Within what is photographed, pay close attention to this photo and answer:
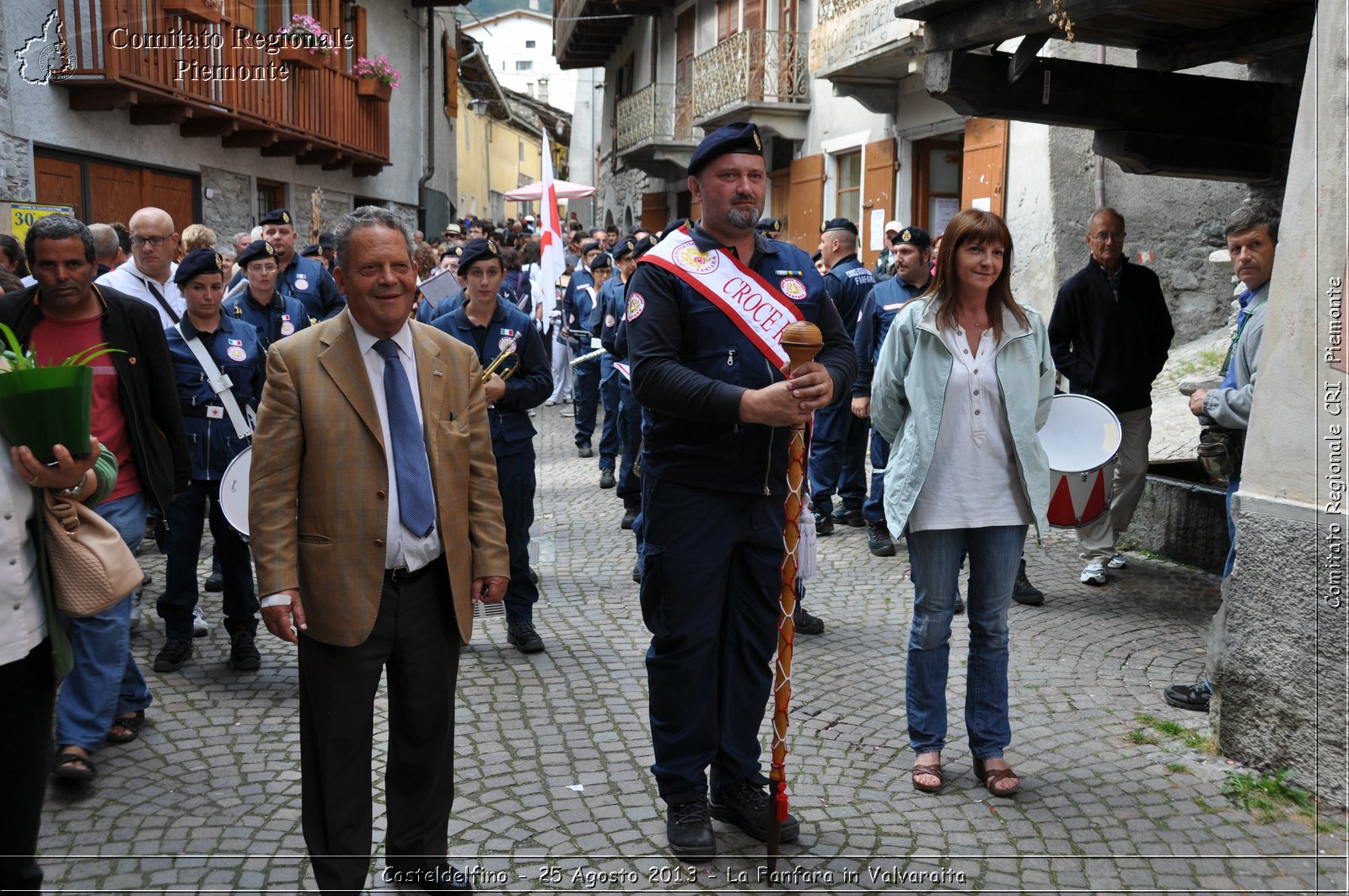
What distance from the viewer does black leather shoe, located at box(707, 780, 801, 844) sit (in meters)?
3.90

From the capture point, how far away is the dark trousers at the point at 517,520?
6.20 metres

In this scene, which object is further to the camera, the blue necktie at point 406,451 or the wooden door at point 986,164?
the wooden door at point 986,164

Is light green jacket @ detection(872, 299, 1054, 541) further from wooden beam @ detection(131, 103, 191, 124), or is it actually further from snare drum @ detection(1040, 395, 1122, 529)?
wooden beam @ detection(131, 103, 191, 124)

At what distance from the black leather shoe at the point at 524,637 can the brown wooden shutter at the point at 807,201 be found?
14.0m

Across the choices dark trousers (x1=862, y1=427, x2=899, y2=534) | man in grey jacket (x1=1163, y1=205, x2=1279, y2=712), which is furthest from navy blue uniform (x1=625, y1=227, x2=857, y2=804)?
dark trousers (x1=862, y1=427, x2=899, y2=534)

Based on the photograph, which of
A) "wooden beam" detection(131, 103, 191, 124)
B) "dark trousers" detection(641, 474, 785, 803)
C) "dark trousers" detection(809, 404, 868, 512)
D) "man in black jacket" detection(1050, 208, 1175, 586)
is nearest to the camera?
"dark trousers" detection(641, 474, 785, 803)

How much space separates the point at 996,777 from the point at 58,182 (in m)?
13.0

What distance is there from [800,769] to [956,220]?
87.2 inches

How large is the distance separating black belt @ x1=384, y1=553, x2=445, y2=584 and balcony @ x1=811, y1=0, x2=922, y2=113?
499 inches

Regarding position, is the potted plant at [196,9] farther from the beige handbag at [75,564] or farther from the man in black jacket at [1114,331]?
the beige handbag at [75,564]

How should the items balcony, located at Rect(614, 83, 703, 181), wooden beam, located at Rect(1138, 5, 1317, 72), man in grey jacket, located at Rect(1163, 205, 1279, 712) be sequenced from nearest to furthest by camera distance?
man in grey jacket, located at Rect(1163, 205, 1279, 712), wooden beam, located at Rect(1138, 5, 1317, 72), balcony, located at Rect(614, 83, 703, 181)

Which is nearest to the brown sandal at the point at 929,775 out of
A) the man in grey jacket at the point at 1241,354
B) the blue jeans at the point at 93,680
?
the man in grey jacket at the point at 1241,354

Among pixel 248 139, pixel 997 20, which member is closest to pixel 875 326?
pixel 997 20

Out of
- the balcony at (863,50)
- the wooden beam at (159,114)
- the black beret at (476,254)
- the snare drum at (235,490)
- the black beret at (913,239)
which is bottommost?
the snare drum at (235,490)
